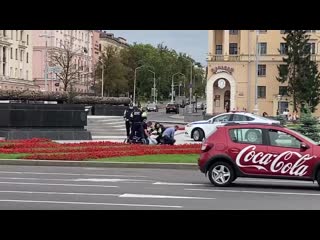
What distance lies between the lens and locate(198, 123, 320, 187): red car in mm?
14781

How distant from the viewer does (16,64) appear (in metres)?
110

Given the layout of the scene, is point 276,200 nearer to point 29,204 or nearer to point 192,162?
point 29,204

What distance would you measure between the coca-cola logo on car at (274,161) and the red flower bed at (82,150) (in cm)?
828

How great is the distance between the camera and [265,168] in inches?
590

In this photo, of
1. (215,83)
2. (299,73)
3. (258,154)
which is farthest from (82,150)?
(215,83)

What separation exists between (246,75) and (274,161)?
236 feet

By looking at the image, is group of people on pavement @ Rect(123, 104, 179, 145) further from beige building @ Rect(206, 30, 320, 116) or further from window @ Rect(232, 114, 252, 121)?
beige building @ Rect(206, 30, 320, 116)

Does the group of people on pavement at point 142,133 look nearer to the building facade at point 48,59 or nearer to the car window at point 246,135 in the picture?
the car window at point 246,135

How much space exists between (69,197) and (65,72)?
7717 centimetres
